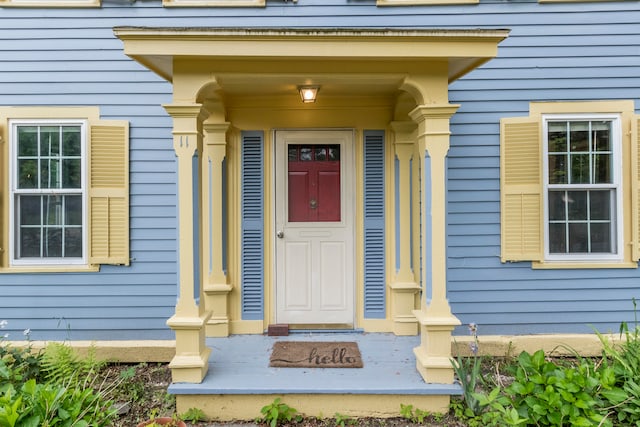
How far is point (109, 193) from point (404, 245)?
294 centimetres

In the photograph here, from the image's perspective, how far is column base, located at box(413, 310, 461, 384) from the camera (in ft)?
10.1

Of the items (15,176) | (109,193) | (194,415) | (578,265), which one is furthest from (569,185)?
(15,176)

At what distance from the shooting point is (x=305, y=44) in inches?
117

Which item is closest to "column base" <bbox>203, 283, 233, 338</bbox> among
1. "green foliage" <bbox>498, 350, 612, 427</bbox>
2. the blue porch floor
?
the blue porch floor

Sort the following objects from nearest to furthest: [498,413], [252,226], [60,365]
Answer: [498,413] → [60,365] → [252,226]

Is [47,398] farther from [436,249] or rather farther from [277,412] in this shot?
[436,249]

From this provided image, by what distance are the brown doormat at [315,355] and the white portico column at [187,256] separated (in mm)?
701

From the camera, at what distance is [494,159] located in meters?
4.22

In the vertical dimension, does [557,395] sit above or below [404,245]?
below

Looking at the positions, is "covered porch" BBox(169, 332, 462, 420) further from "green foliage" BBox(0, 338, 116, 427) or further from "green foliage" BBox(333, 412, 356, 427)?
"green foliage" BBox(0, 338, 116, 427)

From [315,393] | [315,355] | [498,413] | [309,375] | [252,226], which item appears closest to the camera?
[498,413]

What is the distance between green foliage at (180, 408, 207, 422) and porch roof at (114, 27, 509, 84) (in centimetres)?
243

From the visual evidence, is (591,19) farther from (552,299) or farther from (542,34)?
(552,299)

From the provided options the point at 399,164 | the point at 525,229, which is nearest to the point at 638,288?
the point at 525,229
